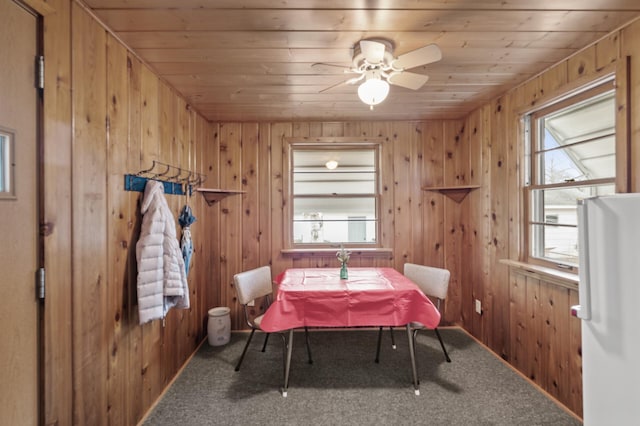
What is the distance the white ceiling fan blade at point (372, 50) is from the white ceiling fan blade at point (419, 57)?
4.2 inches

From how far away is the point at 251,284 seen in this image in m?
2.61

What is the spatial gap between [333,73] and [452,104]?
1440 millimetres

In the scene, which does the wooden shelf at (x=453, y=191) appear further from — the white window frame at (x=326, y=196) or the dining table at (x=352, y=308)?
the dining table at (x=352, y=308)

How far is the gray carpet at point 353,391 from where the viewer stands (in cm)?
189

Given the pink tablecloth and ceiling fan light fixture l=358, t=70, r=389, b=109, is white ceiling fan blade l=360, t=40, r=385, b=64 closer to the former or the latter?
ceiling fan light fixture l=358, t=70, r=389, b=109

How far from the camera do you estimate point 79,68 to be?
1411 millimetres

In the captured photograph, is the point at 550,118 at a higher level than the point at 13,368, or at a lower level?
higher

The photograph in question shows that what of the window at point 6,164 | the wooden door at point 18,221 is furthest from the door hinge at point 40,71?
the window at point 6,164

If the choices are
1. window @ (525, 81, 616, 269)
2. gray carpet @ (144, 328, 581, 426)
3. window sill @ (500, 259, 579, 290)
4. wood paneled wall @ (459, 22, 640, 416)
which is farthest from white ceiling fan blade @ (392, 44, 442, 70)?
gray carpet @ (144, 328, 581, 426)

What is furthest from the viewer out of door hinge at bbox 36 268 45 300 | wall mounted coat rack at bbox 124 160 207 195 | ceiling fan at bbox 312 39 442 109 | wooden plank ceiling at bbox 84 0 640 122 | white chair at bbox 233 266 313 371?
white chair at bbox 233 266 313 371

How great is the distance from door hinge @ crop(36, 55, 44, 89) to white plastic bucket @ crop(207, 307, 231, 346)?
2.33 meters

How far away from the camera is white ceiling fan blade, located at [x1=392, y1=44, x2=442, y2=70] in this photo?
1504mm

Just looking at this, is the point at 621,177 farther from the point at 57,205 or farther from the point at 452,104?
the point at 57,205

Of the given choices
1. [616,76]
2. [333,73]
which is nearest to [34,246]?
[333,73]
